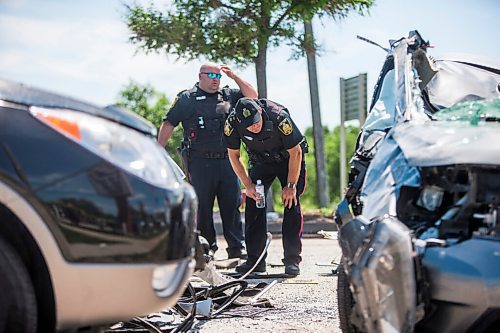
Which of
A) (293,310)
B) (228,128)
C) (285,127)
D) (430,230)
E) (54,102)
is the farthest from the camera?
(228,128)

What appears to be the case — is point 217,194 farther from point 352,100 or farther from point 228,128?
point 352,100

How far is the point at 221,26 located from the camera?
12320 millimetres

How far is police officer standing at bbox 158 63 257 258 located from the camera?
7844mm

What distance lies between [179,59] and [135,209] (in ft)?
32.4

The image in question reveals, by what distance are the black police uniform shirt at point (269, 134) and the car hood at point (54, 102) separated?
346 cm

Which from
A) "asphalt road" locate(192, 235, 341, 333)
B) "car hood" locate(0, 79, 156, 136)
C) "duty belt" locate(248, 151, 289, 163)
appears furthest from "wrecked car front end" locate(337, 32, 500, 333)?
"duty belt" locate(248, 151, 289, 163)

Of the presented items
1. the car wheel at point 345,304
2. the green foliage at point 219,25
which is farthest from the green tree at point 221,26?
the car wheel at point 345,304

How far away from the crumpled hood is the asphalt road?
1.47 metres

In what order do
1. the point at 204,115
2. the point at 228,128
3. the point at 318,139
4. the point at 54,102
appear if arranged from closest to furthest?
the point at 54,102 → the point at 228,128 → the point at 204,115 → the point at 318,139

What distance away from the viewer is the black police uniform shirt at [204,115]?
309 inches

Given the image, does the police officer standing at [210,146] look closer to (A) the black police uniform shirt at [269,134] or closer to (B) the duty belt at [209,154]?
(B) the duty belt at [209,154]

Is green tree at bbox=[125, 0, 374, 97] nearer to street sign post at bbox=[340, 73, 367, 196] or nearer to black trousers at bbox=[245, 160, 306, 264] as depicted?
street sign post at bbox=[340, 73, 367, 196]

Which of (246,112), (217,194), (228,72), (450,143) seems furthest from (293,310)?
(228,72)

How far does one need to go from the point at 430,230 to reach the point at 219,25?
9472 millimetres
